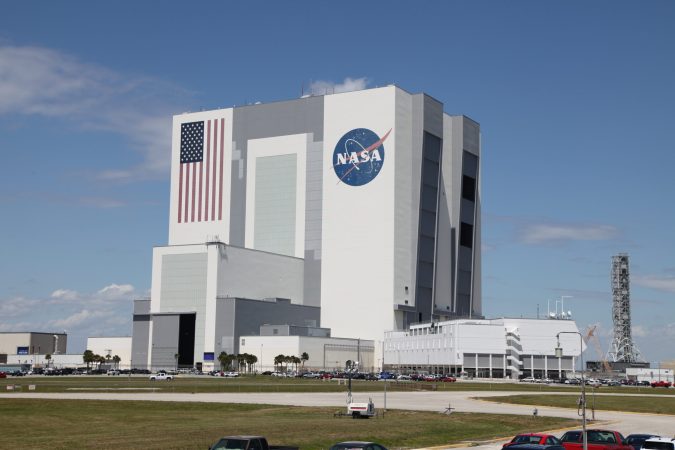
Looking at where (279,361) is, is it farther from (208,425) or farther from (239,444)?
(239,444)

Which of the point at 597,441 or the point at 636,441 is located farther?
the point at 636,441

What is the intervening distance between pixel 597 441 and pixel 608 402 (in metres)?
57.3

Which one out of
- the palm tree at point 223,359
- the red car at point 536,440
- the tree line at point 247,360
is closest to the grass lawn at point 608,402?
the red car at point 536,440

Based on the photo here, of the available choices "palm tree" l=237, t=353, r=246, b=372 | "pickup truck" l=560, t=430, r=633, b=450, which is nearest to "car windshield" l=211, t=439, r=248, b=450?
"pickup truck" l=560, t=430, r=633, b=450

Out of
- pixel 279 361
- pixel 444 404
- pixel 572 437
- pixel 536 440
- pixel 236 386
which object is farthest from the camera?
pixel 279 361

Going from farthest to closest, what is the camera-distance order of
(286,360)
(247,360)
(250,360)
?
(286,360), (250,360), (247,360)

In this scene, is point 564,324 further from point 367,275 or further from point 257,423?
point 257,423

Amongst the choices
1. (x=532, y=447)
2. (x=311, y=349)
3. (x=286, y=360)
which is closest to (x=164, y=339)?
(x=286, y=360)

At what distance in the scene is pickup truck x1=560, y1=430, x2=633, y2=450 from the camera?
42219 millimetres

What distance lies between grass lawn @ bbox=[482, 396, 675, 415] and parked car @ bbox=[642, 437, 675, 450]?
147 ft

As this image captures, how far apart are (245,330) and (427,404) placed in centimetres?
10891

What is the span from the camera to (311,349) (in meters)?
192

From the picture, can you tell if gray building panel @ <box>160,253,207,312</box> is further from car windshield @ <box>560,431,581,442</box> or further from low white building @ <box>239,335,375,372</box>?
car windshield @ <box>560,431,581,442</box>

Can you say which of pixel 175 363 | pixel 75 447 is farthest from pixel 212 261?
pixel 75 447
